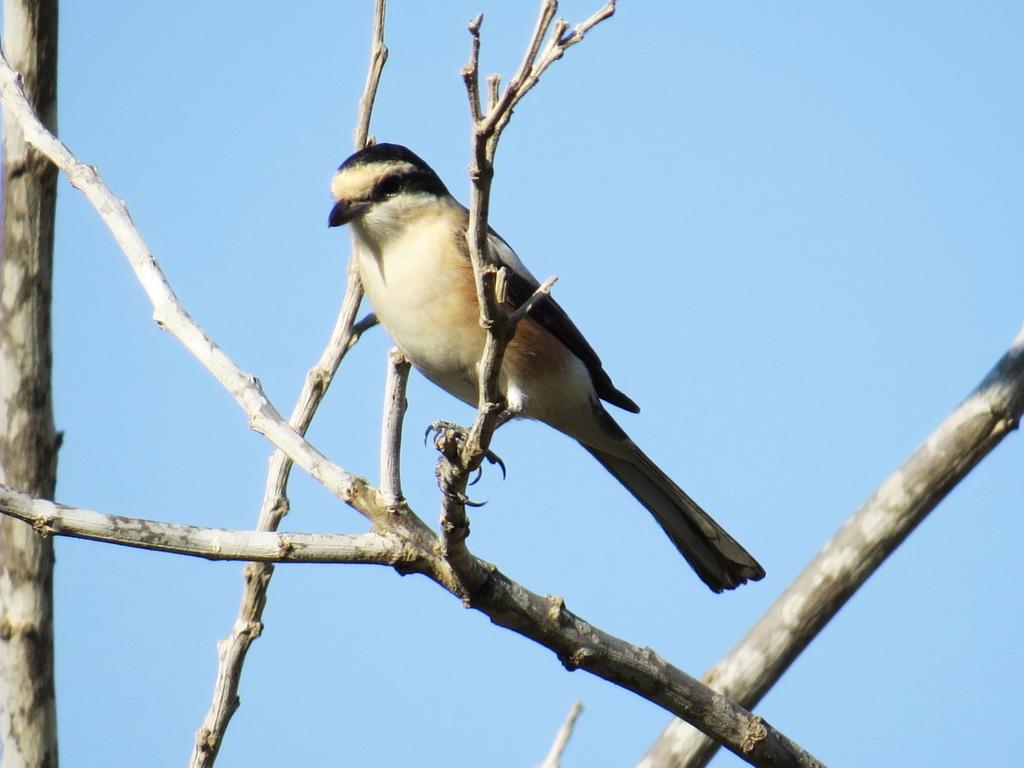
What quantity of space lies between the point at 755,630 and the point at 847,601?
343 mm

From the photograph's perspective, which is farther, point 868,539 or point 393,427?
point 868,539

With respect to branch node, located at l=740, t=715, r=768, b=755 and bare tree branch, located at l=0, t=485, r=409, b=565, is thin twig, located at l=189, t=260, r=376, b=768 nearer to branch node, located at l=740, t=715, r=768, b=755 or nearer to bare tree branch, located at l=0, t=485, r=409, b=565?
bare tree branch, located at l=0, t=485, r=409, b=565

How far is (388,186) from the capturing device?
16.6 feet

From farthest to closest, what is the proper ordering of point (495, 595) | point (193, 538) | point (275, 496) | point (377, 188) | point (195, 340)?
point (377, 188), point (275, 496), point (195, 340), point (495, 595), point (193, 538)

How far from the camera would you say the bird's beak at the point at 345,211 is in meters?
4.91

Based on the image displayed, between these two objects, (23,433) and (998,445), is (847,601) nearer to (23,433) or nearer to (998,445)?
(998,445)

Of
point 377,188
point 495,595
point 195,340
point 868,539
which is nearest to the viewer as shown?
point 495,595

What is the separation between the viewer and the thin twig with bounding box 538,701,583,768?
3.58 meters

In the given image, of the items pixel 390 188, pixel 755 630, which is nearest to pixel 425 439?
pixel 390 188

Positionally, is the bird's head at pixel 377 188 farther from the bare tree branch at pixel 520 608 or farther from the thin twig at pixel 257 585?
the bare tree branch at pixel 520 608

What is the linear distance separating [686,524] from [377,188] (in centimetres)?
204

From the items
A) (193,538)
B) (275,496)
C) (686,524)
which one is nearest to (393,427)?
(275,496)

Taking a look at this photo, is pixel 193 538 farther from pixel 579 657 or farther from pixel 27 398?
pixel 27 398

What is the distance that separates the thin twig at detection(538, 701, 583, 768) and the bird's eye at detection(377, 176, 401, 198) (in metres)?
2.26
